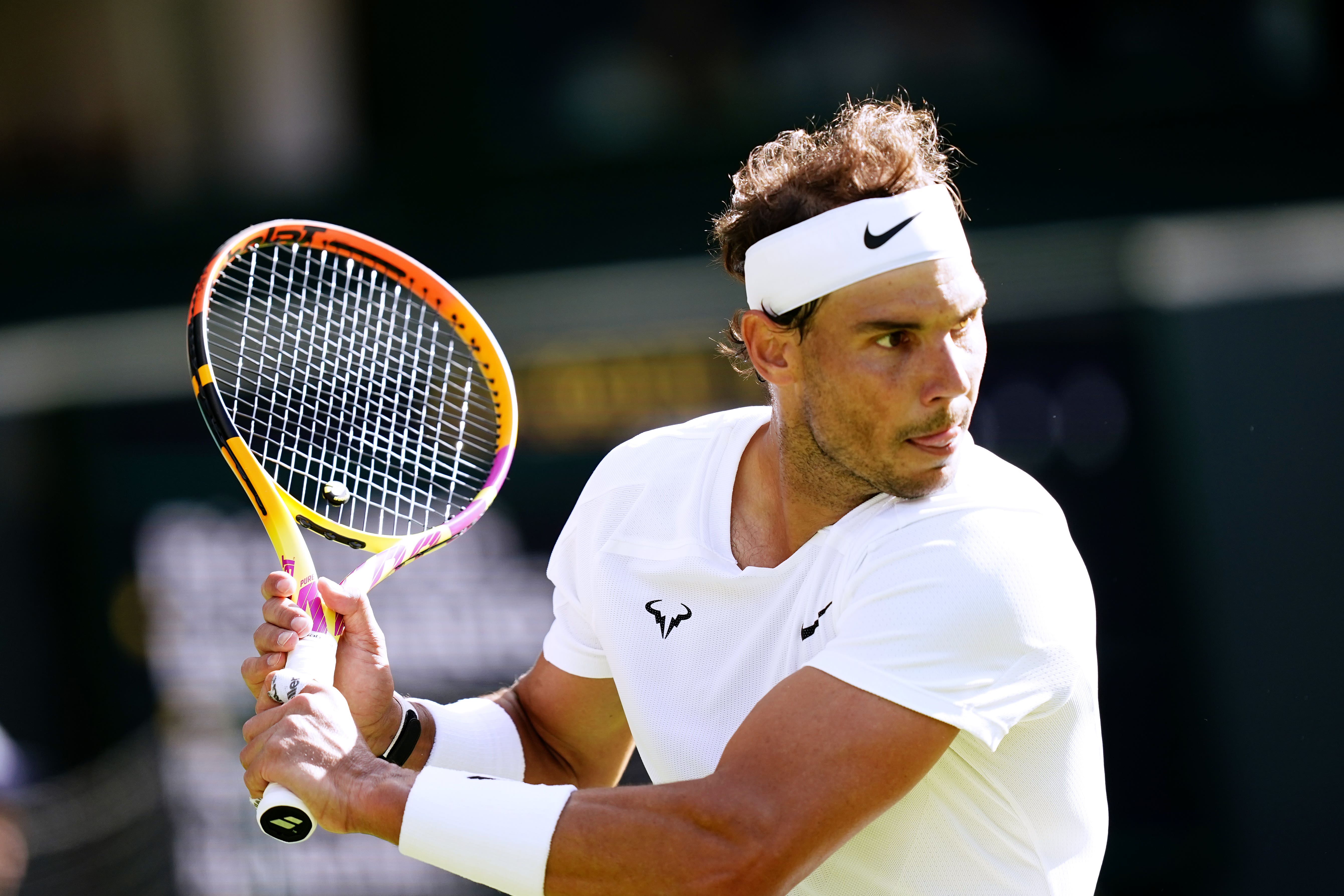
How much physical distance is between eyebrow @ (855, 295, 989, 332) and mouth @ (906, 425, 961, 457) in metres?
0.17

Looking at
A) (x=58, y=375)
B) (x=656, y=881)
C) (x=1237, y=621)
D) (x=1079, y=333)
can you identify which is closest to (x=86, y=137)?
(x=58, y=375)

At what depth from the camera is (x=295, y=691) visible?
2.30 metres

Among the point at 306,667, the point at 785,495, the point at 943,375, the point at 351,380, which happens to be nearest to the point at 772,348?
the point at 785,495

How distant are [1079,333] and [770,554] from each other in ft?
10.3

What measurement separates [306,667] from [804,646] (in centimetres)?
79

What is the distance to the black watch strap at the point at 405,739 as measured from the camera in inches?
106

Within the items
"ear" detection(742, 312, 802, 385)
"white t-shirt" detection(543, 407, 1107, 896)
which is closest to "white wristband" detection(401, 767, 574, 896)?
"white t-shirt" detection(543, 407, 1107, 896)

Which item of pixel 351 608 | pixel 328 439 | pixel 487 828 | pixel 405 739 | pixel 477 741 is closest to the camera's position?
pixel 487 828

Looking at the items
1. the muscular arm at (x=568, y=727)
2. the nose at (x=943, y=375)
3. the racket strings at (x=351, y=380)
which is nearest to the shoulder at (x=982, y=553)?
the nose at (x=943, y=375)

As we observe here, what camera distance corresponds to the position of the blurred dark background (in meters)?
5.14

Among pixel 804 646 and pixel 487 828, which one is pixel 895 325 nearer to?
pixel 804 646

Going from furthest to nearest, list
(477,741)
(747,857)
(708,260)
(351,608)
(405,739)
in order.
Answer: (708,260) → (477,741) → (405,739) → (351,608) → (747,857)

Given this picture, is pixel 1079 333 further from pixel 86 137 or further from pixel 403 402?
pixel 86 137

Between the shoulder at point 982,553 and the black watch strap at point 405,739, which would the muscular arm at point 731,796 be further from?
the black watch strap at point 405,739
